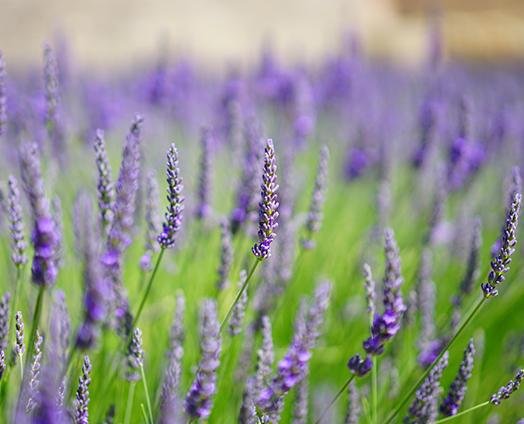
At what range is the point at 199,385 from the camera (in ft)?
2.95

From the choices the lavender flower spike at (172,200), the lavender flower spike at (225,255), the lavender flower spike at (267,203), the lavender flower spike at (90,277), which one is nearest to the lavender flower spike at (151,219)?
the lavender flower spike at (225,255)

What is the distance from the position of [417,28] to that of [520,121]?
29.1ft

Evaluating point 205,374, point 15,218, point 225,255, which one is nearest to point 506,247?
point 205,374

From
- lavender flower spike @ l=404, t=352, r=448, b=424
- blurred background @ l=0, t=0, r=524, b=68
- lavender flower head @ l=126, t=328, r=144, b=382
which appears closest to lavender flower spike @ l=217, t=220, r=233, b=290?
lavender flower head @ l=126, t=328, r=144, b=382

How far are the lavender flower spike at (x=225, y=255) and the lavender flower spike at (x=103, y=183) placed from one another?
29 cm

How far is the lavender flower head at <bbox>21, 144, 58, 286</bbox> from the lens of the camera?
732mm

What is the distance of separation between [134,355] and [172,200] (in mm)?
295

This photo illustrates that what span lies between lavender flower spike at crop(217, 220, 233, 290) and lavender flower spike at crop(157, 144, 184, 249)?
0.32 metres

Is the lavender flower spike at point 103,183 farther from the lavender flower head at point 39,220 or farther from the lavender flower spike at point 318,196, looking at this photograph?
the lavender flower spike at point 318,196

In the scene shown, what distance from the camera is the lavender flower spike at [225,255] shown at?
1.37 metres

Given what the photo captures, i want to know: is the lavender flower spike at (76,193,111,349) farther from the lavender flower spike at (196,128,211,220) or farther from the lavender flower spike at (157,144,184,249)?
the lavender flower spike at (196,128,211,220)

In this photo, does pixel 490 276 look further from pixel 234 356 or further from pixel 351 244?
pixel 351 244

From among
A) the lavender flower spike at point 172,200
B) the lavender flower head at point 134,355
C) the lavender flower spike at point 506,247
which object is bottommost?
the lavender flower head at point 134,355

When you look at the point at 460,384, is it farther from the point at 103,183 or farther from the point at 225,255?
the point at 103,183
